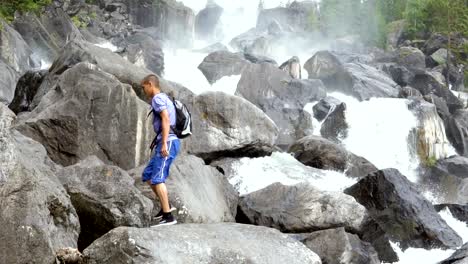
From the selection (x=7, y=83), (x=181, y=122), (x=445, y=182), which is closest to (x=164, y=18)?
(x=7, y=83)

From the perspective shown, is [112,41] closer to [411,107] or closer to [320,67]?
[320,67]

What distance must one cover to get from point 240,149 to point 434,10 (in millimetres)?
51077

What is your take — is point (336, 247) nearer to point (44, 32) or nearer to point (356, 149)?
point (356, 149)

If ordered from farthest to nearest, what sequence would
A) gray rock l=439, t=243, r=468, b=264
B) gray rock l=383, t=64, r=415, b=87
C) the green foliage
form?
gray rock l=383, t=64, r=415, b=87 < the green foliage < gray rock l=439, t=243, r=468, b=264

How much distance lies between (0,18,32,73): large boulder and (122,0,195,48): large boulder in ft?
103

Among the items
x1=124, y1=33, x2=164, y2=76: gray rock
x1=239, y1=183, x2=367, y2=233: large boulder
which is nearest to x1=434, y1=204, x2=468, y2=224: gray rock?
x1=239, y1=183, x2=367, y2=233: large boulder

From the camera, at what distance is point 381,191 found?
1543 cm

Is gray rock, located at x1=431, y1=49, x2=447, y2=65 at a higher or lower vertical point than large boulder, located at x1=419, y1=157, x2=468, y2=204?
higher

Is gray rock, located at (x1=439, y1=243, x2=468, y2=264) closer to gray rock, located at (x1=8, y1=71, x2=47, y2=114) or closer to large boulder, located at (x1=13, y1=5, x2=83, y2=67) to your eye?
gray rock, located at (x1=8, y1=71, x2=47, y2=114)

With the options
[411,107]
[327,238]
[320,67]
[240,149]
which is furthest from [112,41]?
[327,238]

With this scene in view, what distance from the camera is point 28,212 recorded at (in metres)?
7.07

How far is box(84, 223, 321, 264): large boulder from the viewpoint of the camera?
6.78m

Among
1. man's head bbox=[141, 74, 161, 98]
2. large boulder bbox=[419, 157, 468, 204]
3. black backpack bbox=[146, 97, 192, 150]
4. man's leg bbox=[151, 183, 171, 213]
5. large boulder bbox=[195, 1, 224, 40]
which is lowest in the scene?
large boulder bbox=[195, 1, 224, 40]

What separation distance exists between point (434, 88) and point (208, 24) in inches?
1647
